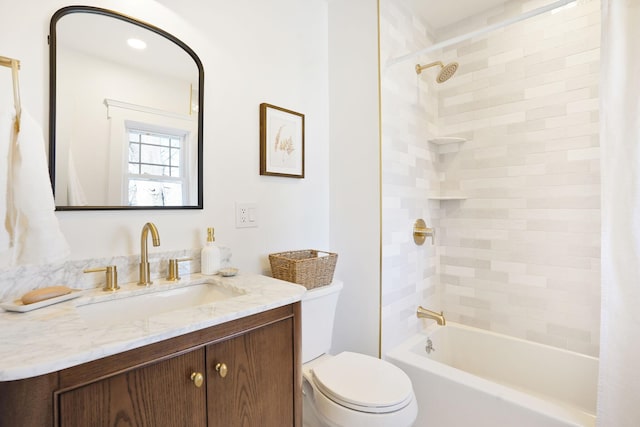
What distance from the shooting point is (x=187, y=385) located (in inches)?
31.6

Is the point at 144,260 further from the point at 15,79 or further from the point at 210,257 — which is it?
the point at 15,79

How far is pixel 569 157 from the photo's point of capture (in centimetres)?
185

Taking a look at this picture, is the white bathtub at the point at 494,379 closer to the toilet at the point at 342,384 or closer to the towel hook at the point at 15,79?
the toilet at the point at 342,384

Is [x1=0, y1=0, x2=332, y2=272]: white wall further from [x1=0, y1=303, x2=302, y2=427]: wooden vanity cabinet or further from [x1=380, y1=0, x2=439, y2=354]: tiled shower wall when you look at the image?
[x1=0, y1=303, x2=302, y2=427]: wooden vanity cabinet

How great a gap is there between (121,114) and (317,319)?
1172 mm

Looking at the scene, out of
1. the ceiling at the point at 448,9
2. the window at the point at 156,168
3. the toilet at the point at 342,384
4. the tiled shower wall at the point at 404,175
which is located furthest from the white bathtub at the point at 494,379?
the ceiling at the point at 448,9

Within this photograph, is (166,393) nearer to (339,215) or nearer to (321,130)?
(339,215)

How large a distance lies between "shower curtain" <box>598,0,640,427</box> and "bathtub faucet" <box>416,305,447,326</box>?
0.85 m

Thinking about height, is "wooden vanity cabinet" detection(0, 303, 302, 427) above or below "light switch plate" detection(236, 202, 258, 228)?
below

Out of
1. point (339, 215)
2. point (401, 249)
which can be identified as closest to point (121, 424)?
point (339, 215)

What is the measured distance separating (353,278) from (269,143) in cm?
89

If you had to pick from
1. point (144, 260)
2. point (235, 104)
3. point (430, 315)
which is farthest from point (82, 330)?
point (430, 315)

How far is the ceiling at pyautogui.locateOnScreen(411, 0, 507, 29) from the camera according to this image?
2.06 metres

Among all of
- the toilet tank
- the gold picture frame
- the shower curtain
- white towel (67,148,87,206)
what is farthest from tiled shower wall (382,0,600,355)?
white towel (67,148,87,206)
